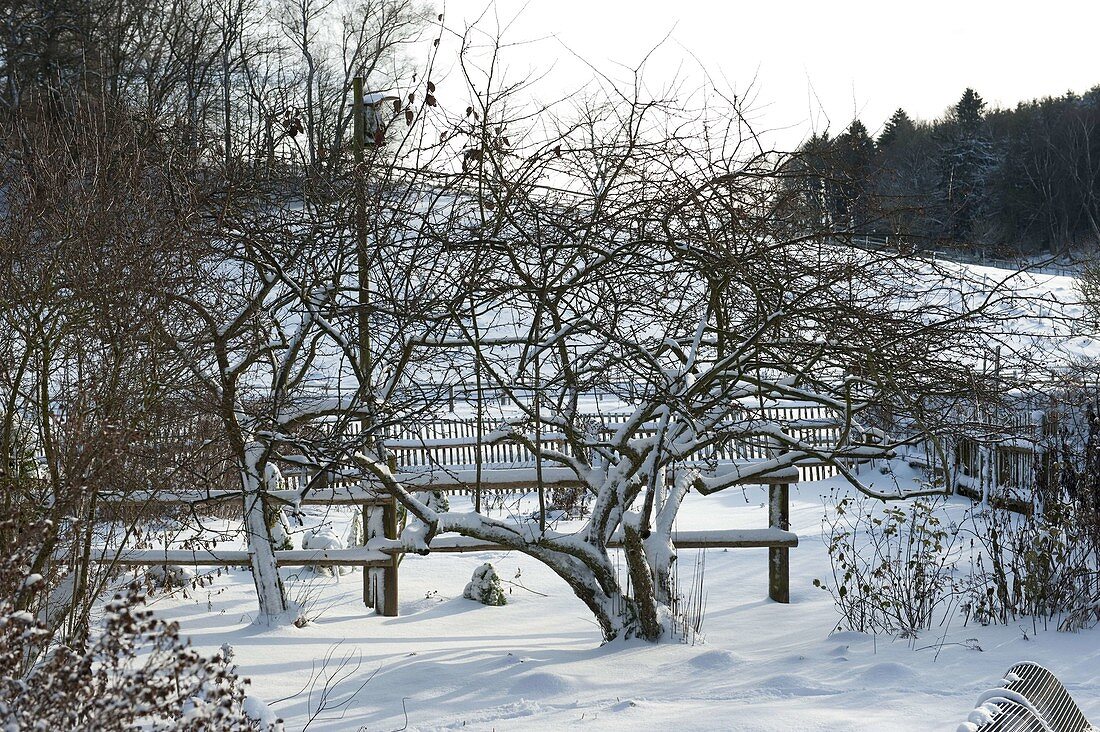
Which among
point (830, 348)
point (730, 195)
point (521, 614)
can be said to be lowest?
point (521, 614)

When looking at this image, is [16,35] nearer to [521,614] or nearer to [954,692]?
[521,614]

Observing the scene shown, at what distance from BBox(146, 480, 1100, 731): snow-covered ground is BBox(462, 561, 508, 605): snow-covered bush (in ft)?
0.37

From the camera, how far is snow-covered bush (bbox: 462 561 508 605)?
22.5 ft

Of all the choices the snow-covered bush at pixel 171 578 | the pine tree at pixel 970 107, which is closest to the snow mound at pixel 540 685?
the snow-covered bush at pixel 171 578

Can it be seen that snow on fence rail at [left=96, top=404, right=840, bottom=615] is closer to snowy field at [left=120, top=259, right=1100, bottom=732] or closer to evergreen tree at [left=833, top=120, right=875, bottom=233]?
snowy field at [left=120, top=259, right=1100, bottom=732]

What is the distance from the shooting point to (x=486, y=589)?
6879mm

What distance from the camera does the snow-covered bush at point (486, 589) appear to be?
22.5 feet

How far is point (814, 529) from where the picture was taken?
9.60 metres

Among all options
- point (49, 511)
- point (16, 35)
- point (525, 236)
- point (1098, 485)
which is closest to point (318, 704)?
point (49, 511)

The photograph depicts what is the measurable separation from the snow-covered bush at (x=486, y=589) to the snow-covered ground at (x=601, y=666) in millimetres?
113

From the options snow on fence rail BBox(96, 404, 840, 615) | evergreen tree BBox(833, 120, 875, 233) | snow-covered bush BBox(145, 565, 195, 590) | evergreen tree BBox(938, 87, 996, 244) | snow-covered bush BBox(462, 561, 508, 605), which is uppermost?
evergreen tree BBox(938, 87, 996, 244)

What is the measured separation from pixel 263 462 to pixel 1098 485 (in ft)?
16.8

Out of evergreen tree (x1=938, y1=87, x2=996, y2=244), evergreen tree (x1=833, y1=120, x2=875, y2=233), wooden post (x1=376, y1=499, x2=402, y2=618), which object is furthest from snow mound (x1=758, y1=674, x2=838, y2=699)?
evergreen tree (x1=938, y1=87, x2=996, y2=244)

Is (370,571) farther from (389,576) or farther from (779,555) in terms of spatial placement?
(779,555)
